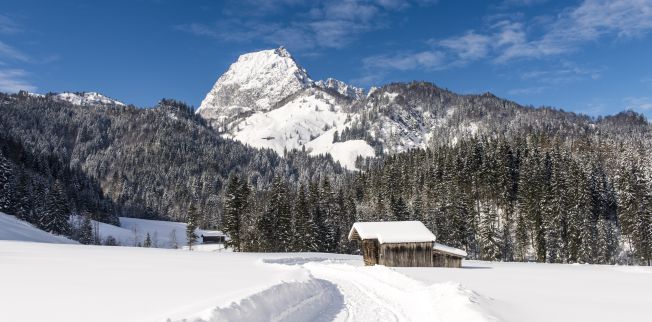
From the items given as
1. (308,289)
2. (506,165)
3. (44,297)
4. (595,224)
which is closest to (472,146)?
(506,165)

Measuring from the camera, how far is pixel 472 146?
108688mm

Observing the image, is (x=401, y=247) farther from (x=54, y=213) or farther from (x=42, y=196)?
(x=42, y=196)

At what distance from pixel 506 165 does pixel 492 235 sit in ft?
96.3

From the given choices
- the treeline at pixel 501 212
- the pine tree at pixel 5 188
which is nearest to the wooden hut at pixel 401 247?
the treeline at pixel 501 212

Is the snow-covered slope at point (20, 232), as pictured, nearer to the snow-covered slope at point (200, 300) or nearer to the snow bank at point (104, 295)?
the snow bank at point (104, 295)

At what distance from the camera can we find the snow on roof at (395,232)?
52.1 meters

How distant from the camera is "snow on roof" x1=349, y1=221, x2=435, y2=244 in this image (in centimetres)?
5209

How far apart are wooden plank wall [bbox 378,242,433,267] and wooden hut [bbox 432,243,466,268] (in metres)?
0.67

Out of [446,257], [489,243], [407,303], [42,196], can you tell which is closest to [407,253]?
[446,257]

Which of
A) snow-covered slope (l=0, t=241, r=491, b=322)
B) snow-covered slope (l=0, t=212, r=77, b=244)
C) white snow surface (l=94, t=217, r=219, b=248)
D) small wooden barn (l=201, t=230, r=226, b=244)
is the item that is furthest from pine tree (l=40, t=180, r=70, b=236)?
snow-covered slope (l=0, t=241, r=491, b=322)

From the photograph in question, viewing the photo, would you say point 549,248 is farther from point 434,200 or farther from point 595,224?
point 434,200

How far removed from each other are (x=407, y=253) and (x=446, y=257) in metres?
4.38

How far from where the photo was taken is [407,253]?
5206 centimetres

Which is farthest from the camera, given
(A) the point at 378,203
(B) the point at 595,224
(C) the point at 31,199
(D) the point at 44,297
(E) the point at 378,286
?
(A) the point at 378,203
